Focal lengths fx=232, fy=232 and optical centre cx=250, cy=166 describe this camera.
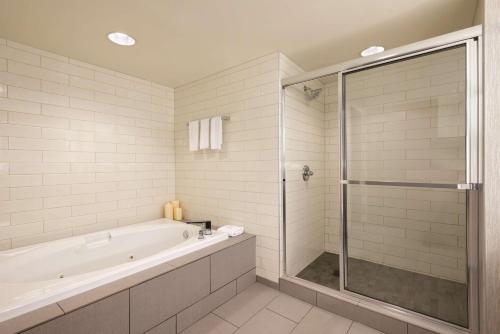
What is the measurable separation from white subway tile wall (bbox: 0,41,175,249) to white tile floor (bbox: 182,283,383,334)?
5.14 feet

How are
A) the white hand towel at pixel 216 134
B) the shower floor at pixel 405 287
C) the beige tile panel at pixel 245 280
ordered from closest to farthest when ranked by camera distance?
the shower floor at pixel 405 287, the beige tile panel at pixel 245 280, the white hand towel at pixel 216 134

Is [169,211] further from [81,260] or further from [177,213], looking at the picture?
[81,260]

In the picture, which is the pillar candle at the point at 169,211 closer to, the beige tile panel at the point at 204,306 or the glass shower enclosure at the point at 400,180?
the beige tile panel at the point at 204,306

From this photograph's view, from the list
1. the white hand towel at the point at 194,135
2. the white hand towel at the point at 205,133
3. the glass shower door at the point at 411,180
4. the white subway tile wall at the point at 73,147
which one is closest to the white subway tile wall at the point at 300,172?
the glass shower door at the point at 411,180

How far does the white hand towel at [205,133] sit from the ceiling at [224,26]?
0.65m

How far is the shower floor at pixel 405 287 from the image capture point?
5.40 ft

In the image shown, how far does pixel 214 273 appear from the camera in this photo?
6.31 feet

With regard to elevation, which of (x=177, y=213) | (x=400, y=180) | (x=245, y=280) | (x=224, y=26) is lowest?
(x=245, y=280)

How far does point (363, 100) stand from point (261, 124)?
0.99 meters

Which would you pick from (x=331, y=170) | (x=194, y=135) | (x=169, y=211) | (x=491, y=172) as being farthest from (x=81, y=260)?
(x=491, y=172)

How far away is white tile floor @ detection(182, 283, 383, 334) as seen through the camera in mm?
1688

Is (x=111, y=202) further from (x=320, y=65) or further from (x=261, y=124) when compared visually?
(x=320, y=65)

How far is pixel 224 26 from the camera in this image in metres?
1.78

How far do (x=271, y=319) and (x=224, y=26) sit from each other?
2.30 m
